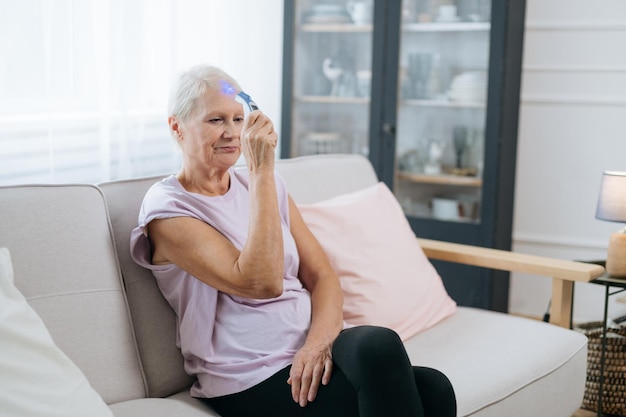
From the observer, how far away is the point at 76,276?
1.78 metres

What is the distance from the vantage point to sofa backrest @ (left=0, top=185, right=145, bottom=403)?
171 cm

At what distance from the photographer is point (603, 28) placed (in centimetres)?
376

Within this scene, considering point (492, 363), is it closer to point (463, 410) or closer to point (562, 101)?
point (463, 410)

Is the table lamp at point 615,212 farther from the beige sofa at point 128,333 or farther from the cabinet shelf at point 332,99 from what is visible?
the cabinet shelf at point 332,99

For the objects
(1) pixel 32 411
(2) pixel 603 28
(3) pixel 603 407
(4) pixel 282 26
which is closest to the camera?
(1) pixel 32 411

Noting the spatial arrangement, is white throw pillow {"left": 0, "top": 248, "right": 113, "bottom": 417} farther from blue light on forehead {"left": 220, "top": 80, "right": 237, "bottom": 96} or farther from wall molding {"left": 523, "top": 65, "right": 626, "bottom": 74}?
wall molding {"left": 523, "top": 65, "right": 626, "bottom": 74}

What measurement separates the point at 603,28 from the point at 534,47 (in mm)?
313

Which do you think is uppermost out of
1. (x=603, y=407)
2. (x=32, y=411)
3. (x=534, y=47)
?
(x=534, y=47)

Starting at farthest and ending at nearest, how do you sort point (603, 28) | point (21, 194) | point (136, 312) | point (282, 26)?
1. point (282, 26)
2. point (603, 28)
3. point (136, 312)
4. point (21, 194)

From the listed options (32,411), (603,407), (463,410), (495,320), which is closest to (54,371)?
(32,411)

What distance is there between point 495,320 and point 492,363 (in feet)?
1.25

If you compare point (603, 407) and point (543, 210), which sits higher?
point (543, 210)

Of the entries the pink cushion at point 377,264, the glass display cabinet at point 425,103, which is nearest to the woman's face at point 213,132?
the pink cushion at point 377,264

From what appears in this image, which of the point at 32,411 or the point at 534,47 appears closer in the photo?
the point at 32,411
